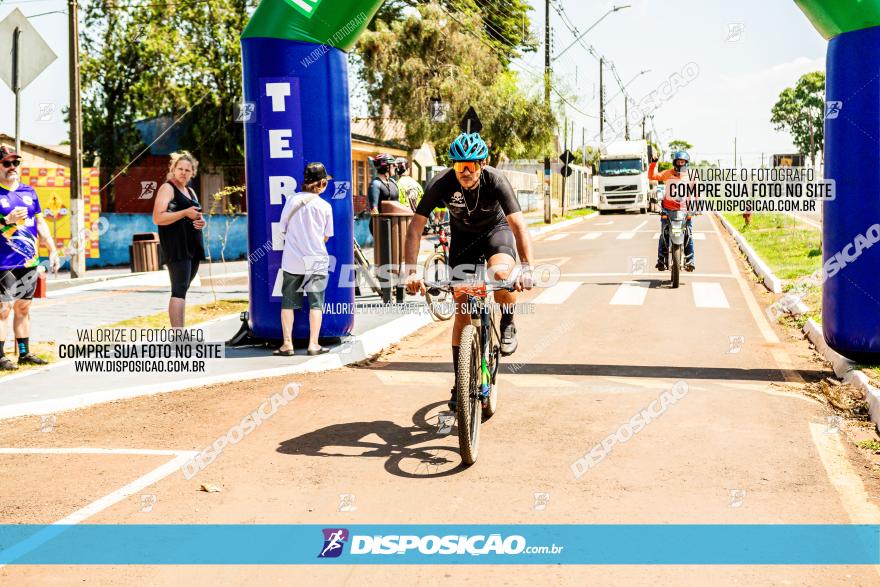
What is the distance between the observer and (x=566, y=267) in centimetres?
1978

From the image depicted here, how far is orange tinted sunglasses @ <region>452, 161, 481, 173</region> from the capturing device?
19.7 feet

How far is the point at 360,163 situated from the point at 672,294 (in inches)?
1035

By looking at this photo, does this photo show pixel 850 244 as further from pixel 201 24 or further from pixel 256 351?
pixel 201 24

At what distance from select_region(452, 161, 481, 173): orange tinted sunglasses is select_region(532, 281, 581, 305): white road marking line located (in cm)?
775

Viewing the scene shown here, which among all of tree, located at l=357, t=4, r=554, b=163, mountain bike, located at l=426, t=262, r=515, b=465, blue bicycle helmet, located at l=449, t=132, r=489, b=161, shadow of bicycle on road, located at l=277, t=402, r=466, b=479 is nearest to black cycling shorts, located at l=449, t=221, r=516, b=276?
mountain bike, located at l=426, t=262, r=515, b=465

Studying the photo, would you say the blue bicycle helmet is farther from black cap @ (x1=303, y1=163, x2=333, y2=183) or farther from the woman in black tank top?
the woman in black tank top

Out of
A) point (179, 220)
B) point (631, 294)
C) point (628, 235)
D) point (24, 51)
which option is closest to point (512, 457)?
point (179, 220)

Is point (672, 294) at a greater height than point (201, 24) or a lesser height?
lesser

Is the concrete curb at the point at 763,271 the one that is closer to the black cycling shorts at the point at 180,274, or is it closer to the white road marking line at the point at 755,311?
the white road marking line at the point at 755,311

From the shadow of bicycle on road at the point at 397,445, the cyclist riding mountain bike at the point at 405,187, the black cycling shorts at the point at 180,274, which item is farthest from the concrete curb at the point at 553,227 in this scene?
the shadow of bicycle on road at the point at 397,445

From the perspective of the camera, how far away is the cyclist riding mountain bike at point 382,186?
12469mm
